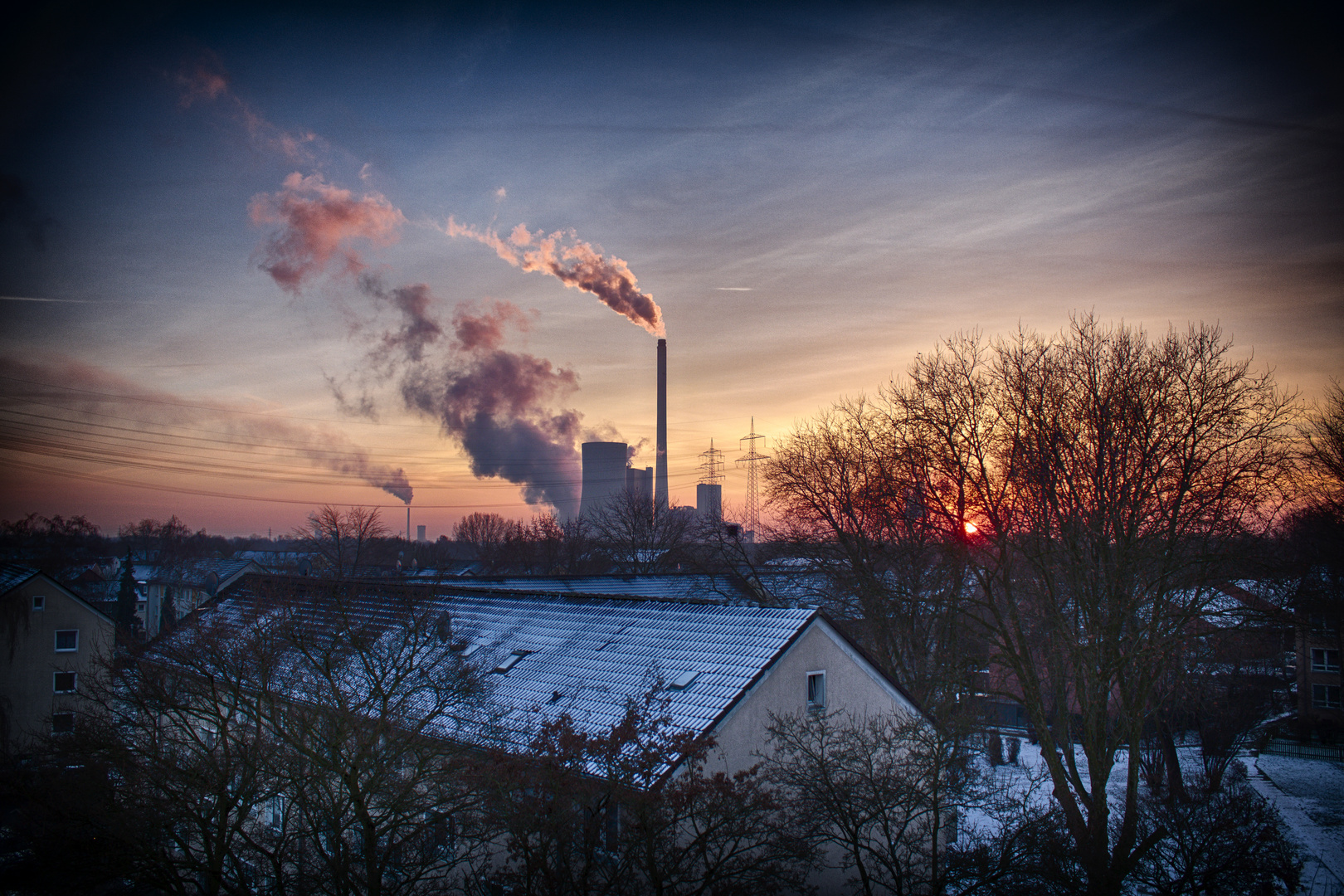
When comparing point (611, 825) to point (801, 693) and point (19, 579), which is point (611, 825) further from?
point (19, 579)

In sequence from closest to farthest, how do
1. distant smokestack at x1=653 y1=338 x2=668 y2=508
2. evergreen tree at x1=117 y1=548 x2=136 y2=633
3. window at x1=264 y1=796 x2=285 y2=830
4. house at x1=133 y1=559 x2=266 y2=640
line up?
window at x1=264 y1=796 x2=285 y2=830 < evergreen tree at x1=117 y1=548 x2=136 y2=633 < house at x1=133 y1=559 x2=266 y2=640 < distant smokestack at x1=653 y1=338 x2=668 y2=508

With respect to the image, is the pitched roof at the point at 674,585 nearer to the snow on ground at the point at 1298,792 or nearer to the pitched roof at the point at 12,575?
the snow on ground at the point at 1298,792

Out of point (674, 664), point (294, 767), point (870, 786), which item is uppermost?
point (674, 664)

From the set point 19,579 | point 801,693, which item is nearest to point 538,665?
point 801,693

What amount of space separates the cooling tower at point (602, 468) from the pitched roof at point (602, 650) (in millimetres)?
87677

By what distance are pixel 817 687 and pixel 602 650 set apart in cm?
414

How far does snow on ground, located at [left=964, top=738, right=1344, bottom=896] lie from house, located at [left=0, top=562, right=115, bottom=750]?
113 ft

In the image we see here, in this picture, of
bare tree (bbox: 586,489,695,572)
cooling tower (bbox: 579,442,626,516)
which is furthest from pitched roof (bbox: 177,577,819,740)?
cooling tower (bbox: 579,442,626,516)

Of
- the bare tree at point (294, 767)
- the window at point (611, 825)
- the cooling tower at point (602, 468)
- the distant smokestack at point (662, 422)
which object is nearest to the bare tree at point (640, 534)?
the distant smokestack at point (662, 422)

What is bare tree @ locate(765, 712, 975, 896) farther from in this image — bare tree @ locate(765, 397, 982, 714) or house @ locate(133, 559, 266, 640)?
house @ locate(133, 559, 266, 640)

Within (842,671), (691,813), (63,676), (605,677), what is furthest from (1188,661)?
(63,676)

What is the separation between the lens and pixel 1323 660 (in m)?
36.5

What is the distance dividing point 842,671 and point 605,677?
4609 mm

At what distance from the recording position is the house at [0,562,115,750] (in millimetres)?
31750
